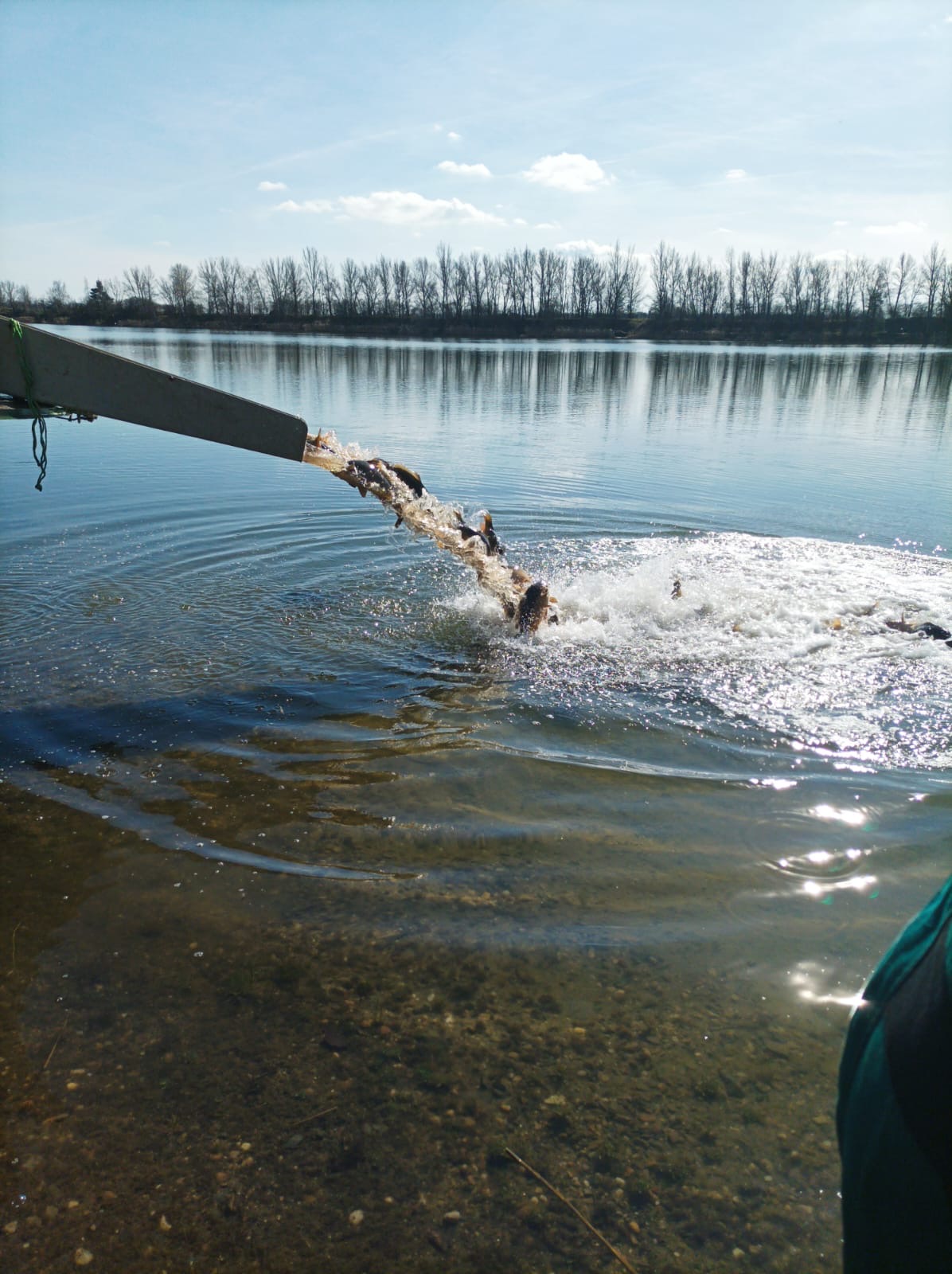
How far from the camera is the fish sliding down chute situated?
305 inches

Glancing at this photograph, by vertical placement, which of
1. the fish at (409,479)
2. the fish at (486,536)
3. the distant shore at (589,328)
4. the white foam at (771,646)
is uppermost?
the distant shore at (589,328)

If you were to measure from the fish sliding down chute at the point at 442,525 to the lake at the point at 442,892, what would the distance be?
13.2 inches

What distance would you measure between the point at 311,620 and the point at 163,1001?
16.5ft

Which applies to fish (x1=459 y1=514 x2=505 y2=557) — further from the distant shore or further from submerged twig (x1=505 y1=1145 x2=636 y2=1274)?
the distant shore

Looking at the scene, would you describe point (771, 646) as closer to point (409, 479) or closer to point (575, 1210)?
point (409, 479)

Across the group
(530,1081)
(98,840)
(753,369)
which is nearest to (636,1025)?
(530,1081)

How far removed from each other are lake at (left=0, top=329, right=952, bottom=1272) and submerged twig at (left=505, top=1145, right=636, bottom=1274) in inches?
0.8

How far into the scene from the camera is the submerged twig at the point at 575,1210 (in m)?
2.34

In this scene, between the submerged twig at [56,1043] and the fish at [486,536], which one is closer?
the submerged twig at [56,1043]

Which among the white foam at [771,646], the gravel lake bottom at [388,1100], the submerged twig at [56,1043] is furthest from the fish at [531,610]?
the submerged twig at [56,1043]

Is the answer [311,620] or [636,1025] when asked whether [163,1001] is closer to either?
[636,1025]

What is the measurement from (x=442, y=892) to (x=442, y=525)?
521cm

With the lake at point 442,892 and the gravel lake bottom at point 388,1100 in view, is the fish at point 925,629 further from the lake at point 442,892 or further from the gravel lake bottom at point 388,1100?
the gravel lake bottom at point 388,1100

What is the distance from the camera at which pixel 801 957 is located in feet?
11.6
